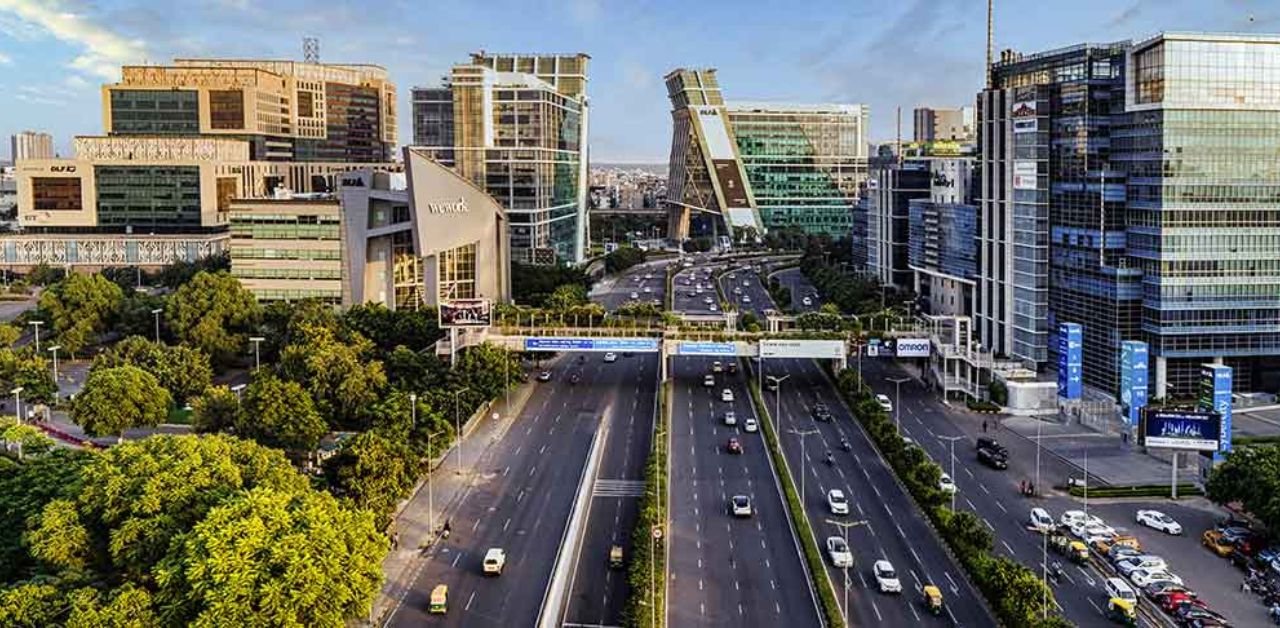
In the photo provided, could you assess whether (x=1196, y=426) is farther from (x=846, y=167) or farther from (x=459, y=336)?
(x=846, y=167)

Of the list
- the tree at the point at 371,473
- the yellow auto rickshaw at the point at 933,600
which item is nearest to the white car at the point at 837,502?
the yellow auto rickshaw at the point at 933,600

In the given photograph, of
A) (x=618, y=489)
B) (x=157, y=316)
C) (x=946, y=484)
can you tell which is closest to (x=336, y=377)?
(x=618, y=489)

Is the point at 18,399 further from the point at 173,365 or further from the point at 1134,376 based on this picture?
the point at 1134,376

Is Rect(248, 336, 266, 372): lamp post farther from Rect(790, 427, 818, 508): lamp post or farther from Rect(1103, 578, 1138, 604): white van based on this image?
Rect(1103, 578, 1138, 604): white van

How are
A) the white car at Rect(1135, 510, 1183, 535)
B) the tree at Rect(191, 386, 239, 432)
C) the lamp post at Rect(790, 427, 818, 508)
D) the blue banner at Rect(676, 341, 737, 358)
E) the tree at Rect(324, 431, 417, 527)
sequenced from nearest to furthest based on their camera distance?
the tree at Rect(324, 431, 417, 527) < the white car at Rect(1135, 510, 1183, 535) < the lamp post at Rect(790, 427, 818, 508) < the tree at Rect(191, 386, 239, 432) < the blue banner at Rect(676, 341, 737, 358)

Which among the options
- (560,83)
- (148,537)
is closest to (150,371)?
(148,537)

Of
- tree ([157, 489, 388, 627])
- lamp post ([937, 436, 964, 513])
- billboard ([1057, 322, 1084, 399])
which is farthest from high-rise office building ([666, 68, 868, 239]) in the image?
tree ([157, 489, 388, 627])
